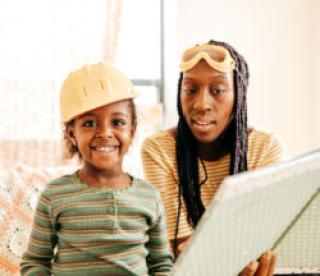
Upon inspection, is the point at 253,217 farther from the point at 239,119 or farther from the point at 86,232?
the point at 239,119

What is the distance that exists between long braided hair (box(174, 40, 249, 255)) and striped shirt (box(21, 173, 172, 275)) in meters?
0.37

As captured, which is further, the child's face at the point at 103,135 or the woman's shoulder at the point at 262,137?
the woman's shoulder at the point at 262,137

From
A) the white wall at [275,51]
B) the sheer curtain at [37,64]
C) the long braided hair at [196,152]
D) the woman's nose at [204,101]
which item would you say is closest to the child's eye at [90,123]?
the woman's nose at [204,101]

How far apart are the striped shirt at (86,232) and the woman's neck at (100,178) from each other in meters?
0.02

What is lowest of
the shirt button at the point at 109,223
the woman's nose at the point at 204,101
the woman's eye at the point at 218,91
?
the shirt button at the point at 109,223

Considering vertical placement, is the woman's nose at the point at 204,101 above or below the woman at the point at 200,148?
above

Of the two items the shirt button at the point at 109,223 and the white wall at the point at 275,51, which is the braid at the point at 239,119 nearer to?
the shirt button at the point at 109,223

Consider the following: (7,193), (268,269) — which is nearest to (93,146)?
(268,269)

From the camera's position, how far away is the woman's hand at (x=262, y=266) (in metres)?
0.91

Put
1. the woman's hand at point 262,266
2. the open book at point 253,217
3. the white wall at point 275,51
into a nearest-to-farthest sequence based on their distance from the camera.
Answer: the open book at point 253,217
the woman's hand at point 262,266
the white wall at point 275,51

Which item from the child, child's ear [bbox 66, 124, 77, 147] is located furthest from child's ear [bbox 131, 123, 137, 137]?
child's ear [bbox 66, 124, 77, 147]

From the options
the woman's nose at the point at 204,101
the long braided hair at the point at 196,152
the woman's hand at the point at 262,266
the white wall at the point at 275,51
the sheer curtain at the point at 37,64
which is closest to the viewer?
the woman's hand at the point at 262,266

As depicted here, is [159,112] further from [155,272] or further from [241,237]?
[241,237]

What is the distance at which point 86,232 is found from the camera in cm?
109
